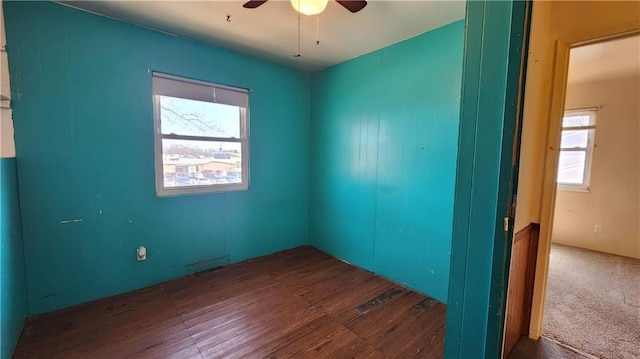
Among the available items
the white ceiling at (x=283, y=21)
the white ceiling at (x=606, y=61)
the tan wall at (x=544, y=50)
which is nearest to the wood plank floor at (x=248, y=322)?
the tan wall at (x=544, y=50)

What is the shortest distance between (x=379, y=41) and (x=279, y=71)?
1363 mm

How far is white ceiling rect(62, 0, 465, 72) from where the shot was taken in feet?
6.63

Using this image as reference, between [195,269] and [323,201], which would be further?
[323,201]

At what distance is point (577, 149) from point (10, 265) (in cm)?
654

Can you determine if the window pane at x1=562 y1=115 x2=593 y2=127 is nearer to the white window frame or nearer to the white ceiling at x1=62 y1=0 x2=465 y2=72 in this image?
the white window frame

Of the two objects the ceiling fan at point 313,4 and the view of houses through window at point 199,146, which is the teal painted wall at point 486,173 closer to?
the ceiling fan at point 313,4

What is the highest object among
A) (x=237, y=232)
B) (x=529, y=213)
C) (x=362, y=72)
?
(x=362, y=72)

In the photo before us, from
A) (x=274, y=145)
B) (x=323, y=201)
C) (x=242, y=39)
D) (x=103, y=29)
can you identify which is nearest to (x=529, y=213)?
(x=323, y=201)

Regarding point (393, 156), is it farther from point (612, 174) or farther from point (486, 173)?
point (612, 174)

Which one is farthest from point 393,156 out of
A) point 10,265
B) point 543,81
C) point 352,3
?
A: point 10,265

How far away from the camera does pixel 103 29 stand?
2205 millimetres

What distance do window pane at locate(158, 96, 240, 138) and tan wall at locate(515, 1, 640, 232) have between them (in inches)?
108

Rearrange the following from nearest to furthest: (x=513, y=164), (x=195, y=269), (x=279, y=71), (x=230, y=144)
Answer: (x=513, y=164), (x=195, y=269), (x=230, y=144), (x=279, y=71)

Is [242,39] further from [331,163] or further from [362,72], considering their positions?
[331,163]
